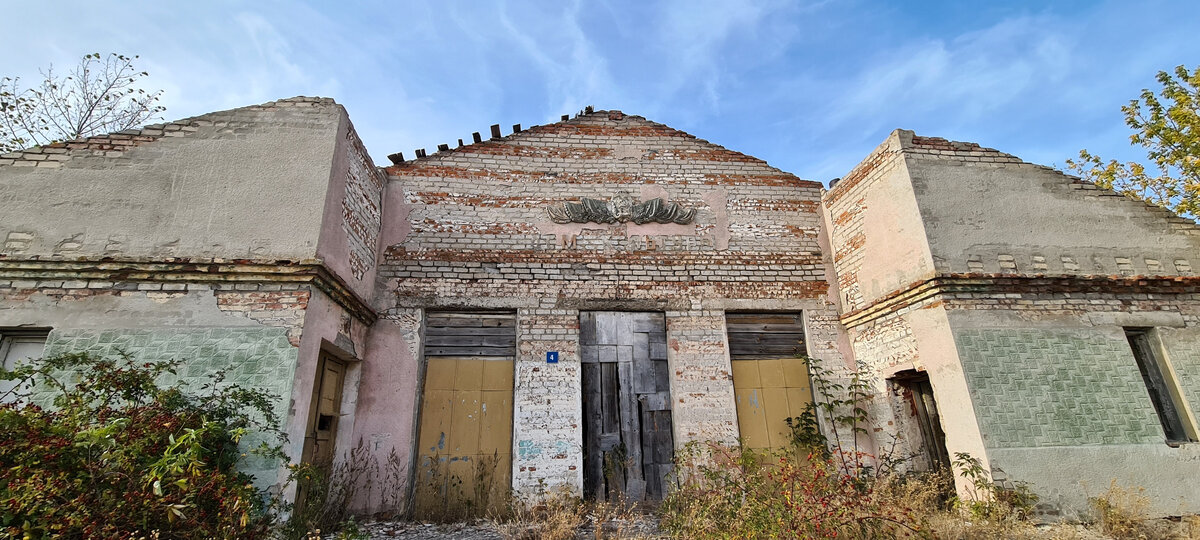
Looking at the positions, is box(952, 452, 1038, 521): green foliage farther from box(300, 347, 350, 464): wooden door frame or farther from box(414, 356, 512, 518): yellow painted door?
box(300, 347, 350, 464): wooden door frame

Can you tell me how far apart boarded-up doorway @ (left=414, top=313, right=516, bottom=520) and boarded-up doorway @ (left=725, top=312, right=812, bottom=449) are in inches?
128

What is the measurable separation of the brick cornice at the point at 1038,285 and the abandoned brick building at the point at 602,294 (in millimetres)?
29

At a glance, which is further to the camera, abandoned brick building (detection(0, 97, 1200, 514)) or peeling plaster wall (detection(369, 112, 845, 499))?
peeling plaster wall (detection(369, 112, 845, 499))

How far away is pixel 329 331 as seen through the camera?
5973 mm

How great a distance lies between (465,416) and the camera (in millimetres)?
7008

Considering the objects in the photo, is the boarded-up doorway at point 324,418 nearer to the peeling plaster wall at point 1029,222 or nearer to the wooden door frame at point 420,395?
the wooden door frame at point 420,395

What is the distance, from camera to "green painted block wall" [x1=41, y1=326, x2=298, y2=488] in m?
5.17

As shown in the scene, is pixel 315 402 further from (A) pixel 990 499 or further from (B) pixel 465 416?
(A) pixel 990 499

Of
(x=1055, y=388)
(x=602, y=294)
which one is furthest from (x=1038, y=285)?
(x=602, y=294)

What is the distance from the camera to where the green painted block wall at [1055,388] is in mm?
5727

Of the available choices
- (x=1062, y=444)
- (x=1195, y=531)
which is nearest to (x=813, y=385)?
(x=1062, y=444)

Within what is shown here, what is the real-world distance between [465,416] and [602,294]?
253cm

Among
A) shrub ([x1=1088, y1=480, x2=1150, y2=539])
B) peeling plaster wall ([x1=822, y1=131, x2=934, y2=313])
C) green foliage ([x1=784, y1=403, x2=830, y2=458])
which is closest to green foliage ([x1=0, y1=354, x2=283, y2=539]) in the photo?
green foliage ([x1=784, y1=403, x2=830, y2=458])

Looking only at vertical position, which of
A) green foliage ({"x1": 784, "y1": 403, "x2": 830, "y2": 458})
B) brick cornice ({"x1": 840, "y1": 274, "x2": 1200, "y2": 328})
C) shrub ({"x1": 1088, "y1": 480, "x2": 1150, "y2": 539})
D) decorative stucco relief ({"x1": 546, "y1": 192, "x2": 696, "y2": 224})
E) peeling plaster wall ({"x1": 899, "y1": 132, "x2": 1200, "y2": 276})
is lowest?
shrub ({"x1": 1088, "y1": 480, "x2": 1150, "y2": 539})
